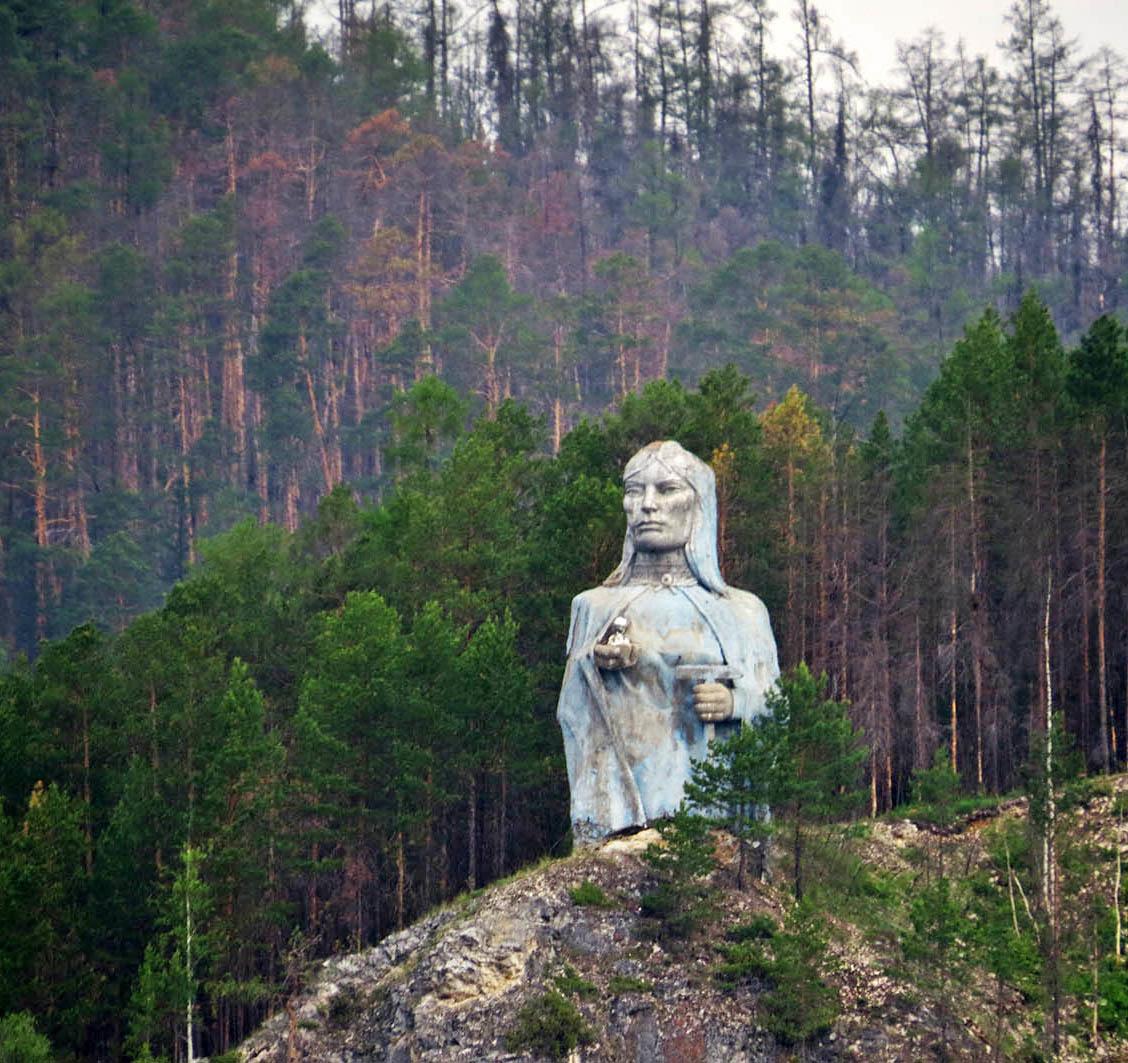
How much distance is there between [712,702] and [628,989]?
3886 mm

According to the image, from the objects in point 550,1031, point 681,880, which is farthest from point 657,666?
point 550,1031

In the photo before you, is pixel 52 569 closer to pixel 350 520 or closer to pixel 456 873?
pixel 350 520

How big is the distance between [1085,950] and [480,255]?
185 feet

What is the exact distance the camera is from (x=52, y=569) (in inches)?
2928

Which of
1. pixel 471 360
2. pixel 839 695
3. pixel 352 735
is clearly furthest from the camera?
pixel 471 360

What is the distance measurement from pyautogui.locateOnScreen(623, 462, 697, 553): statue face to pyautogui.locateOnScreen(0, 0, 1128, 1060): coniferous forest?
510 cm

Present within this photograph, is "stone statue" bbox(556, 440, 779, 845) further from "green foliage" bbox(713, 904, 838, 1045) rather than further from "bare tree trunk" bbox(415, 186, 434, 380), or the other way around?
"bare tree trunk" bbox(415, 186, 434, 380)

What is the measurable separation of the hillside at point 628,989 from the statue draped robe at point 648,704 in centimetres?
63

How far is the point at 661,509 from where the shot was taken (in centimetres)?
3516

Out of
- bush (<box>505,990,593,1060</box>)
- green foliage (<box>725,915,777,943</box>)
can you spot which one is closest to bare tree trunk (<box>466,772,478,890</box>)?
green foliage (<box>725,915,777,943</box>)

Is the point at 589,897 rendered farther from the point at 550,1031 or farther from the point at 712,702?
the point at 712,702

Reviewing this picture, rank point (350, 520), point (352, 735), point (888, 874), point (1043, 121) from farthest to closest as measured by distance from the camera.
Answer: point (1043, 121), point (350, 520), point (352, 735), point (888, 874)

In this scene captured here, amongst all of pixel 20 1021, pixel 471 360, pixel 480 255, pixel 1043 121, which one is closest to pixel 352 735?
pixel 20 1021

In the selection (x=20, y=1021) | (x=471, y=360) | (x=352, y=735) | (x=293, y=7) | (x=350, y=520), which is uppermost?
(x=293, y=7)
